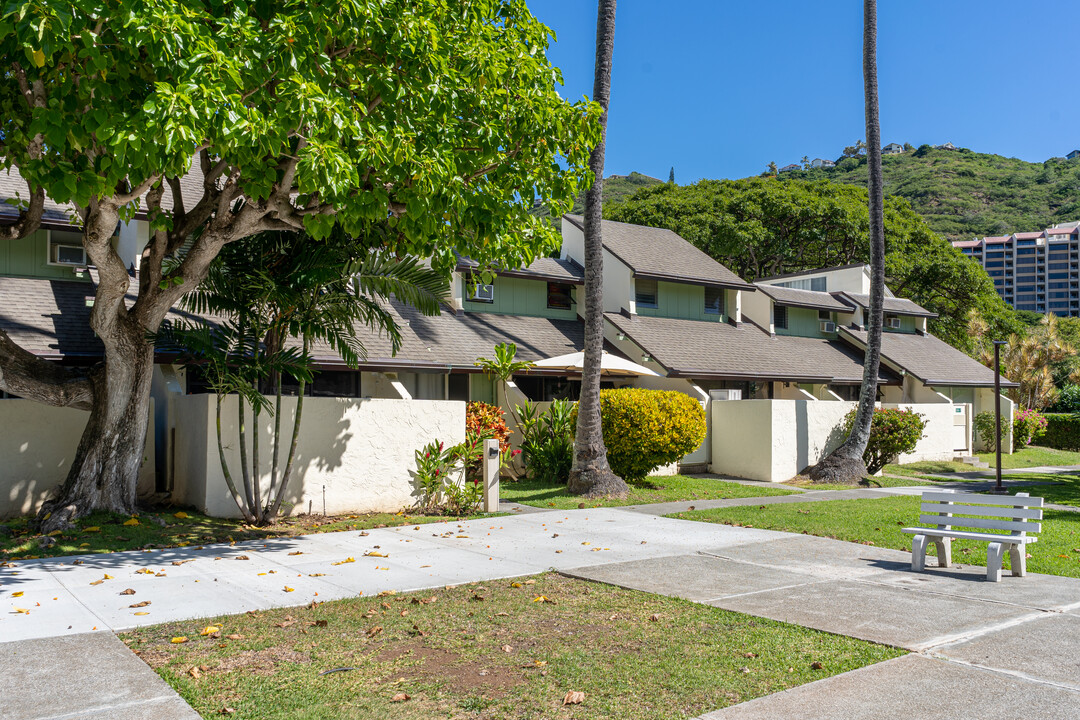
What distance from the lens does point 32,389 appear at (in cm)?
1184

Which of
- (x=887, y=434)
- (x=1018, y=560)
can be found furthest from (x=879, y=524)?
(x=887, y=434)

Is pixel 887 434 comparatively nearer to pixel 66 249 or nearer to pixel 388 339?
pixel 388 339

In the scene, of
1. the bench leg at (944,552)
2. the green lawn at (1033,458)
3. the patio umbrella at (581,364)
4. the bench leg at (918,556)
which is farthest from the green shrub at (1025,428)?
the bench leg at (918,556)

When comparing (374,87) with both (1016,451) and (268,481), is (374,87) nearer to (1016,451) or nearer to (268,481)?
(268,481)

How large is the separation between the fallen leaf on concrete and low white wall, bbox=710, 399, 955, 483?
16.1 m

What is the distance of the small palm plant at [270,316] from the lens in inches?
476

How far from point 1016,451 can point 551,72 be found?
2766 centimetres

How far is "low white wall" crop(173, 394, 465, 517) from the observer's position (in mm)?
12930

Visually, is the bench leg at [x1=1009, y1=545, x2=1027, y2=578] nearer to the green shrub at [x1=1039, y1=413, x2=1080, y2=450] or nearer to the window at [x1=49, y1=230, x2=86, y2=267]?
the window at [x1=49, y1=230, x2=86, y2=267]

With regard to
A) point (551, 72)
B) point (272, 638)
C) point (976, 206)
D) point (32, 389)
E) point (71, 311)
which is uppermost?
point (976, 206)

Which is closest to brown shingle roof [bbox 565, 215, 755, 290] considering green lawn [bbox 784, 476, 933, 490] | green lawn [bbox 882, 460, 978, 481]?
green lawn [bbox 882, 460, 978, 481]

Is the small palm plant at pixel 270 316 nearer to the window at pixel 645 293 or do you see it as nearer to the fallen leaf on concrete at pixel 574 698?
the fallen leaf on concrete at pixel 574 698

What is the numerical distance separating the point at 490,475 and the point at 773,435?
28.7 ft

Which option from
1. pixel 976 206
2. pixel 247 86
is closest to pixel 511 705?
pixel 247 86
